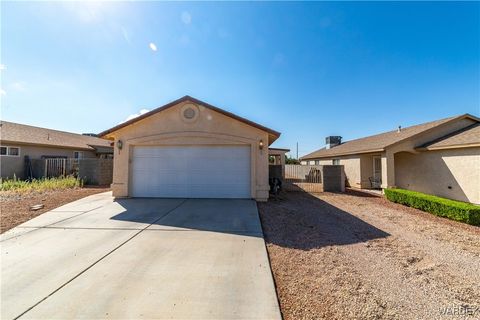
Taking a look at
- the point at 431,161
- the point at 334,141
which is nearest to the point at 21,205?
the point at 431,161

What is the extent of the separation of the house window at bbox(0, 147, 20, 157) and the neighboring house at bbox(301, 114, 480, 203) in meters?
25.1

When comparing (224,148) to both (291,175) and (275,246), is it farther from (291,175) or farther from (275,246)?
(291,175)

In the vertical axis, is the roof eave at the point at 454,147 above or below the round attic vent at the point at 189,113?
below

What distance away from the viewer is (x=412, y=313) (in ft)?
8.47

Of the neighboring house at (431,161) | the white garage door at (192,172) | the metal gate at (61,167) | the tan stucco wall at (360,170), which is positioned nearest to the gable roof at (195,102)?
the white garage door at (192,172)

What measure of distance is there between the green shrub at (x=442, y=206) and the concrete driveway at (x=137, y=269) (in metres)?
7.05

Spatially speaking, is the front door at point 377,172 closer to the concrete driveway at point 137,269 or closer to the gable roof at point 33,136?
the concrete driveway at point 137,269

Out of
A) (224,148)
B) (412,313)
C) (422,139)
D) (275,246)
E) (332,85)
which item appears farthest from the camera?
(332,85)

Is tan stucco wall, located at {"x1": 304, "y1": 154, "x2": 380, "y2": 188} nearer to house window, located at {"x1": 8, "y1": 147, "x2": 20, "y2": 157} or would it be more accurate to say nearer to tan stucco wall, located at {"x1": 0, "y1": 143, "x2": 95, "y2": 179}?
tan stucco wall, located at {"x1": 0, "y1": 143, "x2": 95, "y2": 179}

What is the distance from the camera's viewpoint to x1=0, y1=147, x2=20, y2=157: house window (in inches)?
568

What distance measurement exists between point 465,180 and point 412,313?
11739mm

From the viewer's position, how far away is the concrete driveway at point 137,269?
2.58 metres

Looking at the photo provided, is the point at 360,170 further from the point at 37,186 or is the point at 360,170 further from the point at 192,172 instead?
the point at 37,186

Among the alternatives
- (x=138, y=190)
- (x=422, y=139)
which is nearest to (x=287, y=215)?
(x=138, y=190)
